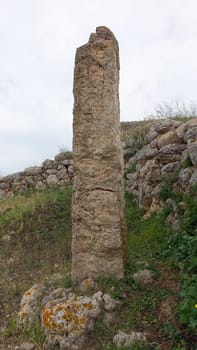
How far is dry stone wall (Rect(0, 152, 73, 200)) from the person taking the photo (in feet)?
37.5

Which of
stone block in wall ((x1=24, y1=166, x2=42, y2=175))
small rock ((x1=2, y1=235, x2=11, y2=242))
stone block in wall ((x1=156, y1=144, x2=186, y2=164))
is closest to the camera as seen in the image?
stone block in wall ((x1=156, y1=144, x2=186, y2=164))

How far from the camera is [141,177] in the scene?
7805 mm

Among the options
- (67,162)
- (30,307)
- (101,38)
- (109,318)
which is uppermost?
(101,38)

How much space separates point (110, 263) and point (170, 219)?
1.92m

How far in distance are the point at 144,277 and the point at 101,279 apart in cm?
53

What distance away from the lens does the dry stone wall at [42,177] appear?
37.5 ft

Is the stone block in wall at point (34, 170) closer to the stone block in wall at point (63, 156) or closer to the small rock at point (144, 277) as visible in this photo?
the stone block in wall at point (63, 156)

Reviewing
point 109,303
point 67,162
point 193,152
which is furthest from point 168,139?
point 67,162

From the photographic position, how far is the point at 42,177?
460 inches

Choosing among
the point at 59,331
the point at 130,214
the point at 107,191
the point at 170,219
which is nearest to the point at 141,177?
the point at 130,214

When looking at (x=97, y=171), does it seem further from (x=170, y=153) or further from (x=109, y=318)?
(x=170, y=153)

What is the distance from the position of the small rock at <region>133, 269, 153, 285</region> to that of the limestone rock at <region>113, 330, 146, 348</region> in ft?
2.71

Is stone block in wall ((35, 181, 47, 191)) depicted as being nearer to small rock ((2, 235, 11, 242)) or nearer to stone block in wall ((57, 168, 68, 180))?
stone block in wall ((57, 168, 68, 180))

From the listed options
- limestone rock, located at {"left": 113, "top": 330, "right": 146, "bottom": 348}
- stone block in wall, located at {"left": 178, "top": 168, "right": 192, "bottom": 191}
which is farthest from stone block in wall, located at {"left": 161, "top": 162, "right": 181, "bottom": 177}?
limestone rock, located at {"left": 113, "top": 330, "right": 146, "bottom": 348}
